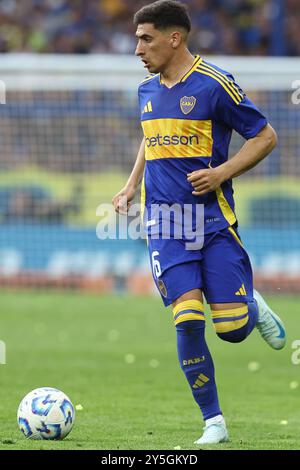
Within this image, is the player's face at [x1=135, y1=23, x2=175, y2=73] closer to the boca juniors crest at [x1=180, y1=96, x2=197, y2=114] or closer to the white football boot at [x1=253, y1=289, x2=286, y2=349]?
the boca juniors crest at [x1=180, y1=96, x2=197, y2=114]

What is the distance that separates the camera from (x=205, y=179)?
261 inches

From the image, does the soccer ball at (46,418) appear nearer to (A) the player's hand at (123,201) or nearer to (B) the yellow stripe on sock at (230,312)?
(B) the yellow stripe on sock at (230,312)

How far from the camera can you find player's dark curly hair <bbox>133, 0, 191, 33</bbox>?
270 inches

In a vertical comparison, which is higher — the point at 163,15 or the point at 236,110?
the point at 163,15

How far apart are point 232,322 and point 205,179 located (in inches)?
34.4

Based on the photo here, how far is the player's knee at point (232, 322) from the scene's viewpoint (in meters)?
6.72

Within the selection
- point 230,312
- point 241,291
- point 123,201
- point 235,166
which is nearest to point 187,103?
point 235,166

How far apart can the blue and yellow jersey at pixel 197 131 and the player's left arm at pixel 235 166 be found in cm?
6

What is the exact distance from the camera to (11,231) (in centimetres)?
1791

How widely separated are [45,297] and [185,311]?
10880 millimetres

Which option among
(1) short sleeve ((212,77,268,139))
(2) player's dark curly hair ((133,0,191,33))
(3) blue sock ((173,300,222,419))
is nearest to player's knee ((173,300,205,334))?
(3) blue sock ((173,300,222,419))

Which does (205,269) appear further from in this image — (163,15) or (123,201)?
(163,15)

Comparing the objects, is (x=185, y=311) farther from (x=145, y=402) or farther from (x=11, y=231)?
(x=11, y=231)

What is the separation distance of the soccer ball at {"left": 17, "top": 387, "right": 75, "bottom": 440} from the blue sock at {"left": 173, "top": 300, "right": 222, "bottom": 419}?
0.75 m
